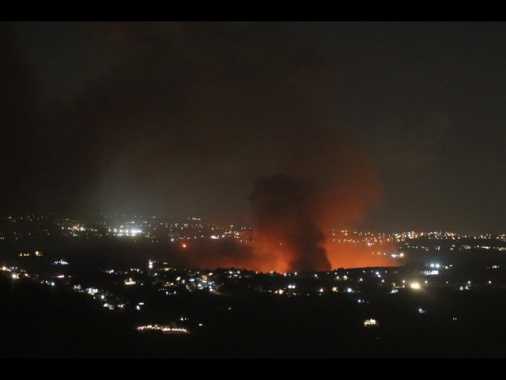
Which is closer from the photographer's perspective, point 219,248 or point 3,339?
point 3,339

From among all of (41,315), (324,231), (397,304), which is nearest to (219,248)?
(324,231)

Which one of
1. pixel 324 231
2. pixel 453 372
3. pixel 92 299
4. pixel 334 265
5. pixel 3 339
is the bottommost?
pixel 453 372

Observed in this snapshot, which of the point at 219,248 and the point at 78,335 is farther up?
the point at 219,248

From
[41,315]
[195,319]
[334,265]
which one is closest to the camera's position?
[41,315]

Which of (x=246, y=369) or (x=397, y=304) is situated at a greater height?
(x=397, y=304)

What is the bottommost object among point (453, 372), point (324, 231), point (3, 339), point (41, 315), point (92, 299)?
point (453, 372)
